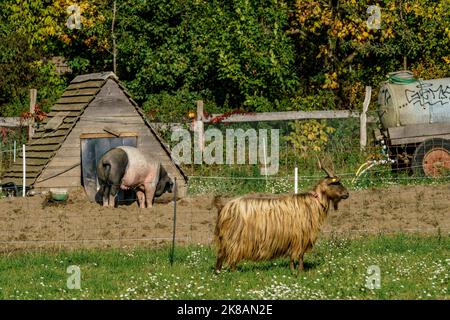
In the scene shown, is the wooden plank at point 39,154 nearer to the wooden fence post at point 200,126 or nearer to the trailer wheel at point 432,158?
the wooden fence post at point 200,126

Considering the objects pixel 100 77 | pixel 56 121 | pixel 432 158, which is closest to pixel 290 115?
pixel 432 158

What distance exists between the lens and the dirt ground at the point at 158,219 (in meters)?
17.4

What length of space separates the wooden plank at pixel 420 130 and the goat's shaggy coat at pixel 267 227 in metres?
10.1

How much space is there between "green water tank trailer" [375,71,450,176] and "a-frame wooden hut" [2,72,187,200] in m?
5.05

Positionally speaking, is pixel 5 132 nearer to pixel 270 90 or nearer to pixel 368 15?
pixel 270 90

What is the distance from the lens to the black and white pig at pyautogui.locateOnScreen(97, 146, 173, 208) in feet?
68.8

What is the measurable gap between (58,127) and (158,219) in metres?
4.89

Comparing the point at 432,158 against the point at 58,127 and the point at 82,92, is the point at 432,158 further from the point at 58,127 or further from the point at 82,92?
the point at 58,127

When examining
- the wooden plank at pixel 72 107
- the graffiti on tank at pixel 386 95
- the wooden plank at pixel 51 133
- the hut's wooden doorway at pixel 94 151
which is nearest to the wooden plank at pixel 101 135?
the hut's wooden doorway at pixel 94 151

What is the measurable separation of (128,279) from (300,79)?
18.2 metres

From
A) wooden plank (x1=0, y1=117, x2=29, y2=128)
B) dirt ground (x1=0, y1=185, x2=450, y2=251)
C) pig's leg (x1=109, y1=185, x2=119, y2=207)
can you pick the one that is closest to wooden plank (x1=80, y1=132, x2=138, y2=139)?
dirt ground (x1=0, y1=185, x2=450, y2=251)

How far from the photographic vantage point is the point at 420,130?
945 inches

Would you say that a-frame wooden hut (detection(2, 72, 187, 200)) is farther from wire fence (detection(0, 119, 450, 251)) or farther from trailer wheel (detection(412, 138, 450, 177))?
trailer wheel (detection(412, 138, 450, 177))

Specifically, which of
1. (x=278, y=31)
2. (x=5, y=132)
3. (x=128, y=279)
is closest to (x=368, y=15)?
(x=278, y=31)
